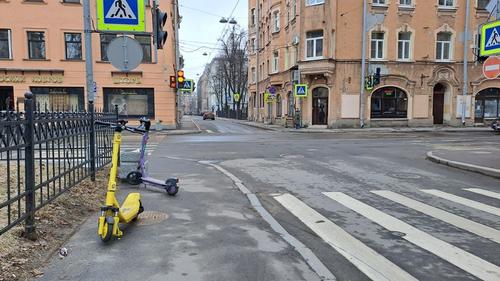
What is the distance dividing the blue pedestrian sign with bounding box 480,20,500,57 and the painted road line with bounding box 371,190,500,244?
5379 mm

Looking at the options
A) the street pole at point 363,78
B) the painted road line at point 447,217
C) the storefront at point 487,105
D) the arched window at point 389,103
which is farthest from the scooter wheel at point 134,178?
the storefront at point 487,105

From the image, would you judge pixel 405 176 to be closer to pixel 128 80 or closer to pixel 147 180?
pixel 147 180

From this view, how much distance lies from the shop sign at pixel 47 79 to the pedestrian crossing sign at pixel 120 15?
22.3 metres

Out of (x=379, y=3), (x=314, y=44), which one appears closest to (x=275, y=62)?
(x=314, y=44)

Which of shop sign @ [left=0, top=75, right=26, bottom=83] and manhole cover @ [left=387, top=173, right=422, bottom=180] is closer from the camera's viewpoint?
manhole cover @ [left=387, top=173, right=422, bottom=180]

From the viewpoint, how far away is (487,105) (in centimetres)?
3500

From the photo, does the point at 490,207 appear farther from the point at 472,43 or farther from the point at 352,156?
the point at 472,43

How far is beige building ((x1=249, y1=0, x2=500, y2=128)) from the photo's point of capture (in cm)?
3225

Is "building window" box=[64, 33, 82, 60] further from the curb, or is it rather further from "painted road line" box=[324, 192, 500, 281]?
"painted road line" box=[324, 192, 500, 281]

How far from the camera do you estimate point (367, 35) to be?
32.6 metres

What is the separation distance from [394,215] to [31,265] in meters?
5.04

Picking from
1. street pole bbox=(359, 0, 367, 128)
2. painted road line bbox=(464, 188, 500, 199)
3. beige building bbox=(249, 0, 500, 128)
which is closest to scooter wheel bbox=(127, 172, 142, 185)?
painted road line bbox=(464, 188, 500, 199)

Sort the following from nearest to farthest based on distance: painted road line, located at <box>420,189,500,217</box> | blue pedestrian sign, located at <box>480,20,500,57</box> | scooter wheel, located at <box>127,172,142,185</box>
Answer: painted road line, located at <box>420,189,500,217</box>
scooter wheel, located at <box>127,172,142,185</box>
blue pedestrian sign, located at <box>480,20,500,57</box>

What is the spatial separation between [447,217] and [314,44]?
27.4m
